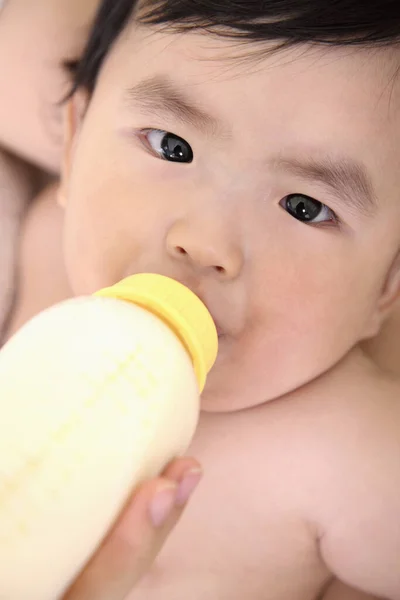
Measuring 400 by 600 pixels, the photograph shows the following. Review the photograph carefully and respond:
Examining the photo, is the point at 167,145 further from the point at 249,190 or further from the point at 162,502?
the point at 162,502


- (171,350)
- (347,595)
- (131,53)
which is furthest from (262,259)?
(347,595)

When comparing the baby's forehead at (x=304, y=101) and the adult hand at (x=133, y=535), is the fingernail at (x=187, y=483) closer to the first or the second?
the adult hand at (x=133, y=535)

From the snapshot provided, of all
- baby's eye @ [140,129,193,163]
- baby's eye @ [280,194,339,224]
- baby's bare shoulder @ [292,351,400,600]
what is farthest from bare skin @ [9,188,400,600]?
baby's eye @ [140,129,193,163]

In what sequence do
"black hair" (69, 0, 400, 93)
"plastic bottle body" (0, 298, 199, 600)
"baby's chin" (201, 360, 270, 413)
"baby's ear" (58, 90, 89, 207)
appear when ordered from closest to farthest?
"plastic bottle body" (0, 298, 199, 600) → "black hair" (69, 0, 400, 93) → "baby's chin" (201, 360, 270, 413) → "baby's ear" (58, 90, 89, 207)

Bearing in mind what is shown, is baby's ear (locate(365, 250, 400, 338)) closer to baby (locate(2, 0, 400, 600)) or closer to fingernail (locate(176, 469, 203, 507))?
baby (locate(2, 0, 400, 600))

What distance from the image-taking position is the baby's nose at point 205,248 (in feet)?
1.88

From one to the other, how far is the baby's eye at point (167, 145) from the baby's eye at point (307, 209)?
0.12 m

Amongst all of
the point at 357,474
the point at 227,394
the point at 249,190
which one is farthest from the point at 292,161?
the point at 357,474

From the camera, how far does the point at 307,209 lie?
63 cm

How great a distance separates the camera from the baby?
579 mm

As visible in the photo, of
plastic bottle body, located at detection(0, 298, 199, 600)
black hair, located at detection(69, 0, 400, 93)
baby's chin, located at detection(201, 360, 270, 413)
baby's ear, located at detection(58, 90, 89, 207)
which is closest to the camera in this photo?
plastic bottle body, located at detection(0, 298, 199, 600)

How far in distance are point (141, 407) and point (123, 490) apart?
0.06 m

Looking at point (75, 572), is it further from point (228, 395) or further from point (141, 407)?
point (228, 395)

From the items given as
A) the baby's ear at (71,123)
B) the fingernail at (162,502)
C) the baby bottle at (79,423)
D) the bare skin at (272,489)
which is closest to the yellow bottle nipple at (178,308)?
the baby bottle at (79,423)
